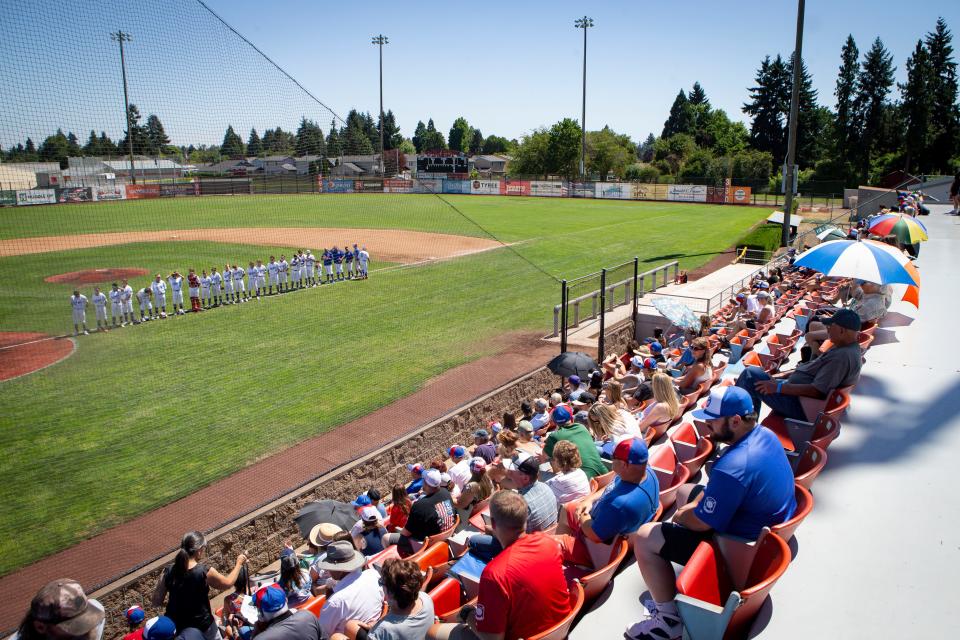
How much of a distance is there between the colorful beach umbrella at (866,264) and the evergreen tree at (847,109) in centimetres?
6589

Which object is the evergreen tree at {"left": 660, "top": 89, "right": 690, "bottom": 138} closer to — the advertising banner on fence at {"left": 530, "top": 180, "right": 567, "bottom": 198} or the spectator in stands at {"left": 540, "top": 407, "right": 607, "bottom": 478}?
the advertising banner on fence at {"left": 530, "top": 180, "right": 567, "bottom": 198}

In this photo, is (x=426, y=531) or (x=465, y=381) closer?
(x=426, y=531)

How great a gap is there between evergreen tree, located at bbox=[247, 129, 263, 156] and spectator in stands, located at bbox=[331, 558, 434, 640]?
11.3 m

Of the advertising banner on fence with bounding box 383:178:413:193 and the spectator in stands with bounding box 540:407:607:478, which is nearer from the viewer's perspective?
the spectator in stands with bounding box 540:407:607:478

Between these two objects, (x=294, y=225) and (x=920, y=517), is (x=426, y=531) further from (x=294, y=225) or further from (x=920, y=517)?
(x=294, y=225)

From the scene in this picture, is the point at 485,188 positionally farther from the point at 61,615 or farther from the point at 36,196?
the point at 61,615

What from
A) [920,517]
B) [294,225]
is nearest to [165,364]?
[920,517]

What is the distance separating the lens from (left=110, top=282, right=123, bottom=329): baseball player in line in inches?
667

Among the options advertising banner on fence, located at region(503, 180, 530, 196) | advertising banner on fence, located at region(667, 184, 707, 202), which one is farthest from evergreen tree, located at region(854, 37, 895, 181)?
advertising banner on fence, located at region(503, 180, 530, 196)

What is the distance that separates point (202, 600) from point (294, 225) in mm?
34996

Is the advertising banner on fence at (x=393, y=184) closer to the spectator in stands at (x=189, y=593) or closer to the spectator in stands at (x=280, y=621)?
the spectator in stands at (x=189, y=593)

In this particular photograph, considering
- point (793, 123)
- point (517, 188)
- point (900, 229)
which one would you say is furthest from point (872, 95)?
point (900, 229)

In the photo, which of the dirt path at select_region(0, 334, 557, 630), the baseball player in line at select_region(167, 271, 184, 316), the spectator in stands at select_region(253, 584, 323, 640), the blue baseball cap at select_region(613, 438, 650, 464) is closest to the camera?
the blue baseball cap at select_region(613, 438, 650, 464)

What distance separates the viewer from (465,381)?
1276 cm
